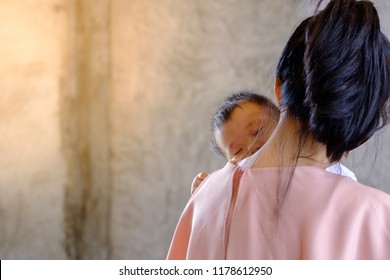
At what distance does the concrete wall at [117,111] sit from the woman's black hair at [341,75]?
1.38m

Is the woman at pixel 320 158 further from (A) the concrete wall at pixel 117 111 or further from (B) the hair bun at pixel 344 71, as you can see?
(A) the concrete wall at pixel 117 111

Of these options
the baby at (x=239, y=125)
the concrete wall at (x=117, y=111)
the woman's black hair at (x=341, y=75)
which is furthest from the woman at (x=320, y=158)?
the concrete wall at (x=117, y=111)

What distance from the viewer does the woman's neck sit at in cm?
82

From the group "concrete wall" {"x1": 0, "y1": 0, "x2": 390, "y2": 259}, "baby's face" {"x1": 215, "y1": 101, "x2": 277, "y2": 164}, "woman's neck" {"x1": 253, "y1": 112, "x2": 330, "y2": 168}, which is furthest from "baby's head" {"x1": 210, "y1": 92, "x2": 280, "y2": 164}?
"concrete wall" {"x1": 0, "y1": 0, "x2": 390, "y2": 259}

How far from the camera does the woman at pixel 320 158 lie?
790 mm

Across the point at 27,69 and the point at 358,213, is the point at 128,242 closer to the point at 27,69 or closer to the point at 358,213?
the point at 27,69

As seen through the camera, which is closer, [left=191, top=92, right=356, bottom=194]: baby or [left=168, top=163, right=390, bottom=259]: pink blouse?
[left=168, top=163, right=390, bottom=259]: pink blouse

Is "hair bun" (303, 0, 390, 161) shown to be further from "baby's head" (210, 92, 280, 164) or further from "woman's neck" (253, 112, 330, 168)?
"baby's head" (210, 92, 280, 164)

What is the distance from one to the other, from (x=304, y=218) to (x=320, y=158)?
94 mm

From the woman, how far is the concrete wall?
138 cm

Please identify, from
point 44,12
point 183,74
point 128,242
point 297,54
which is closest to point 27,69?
point 44,12

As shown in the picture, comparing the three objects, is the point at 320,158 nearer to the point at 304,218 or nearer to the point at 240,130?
the point at 304,218

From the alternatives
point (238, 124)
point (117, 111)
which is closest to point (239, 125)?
point (238, 124)

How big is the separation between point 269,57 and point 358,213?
5.09 feet
